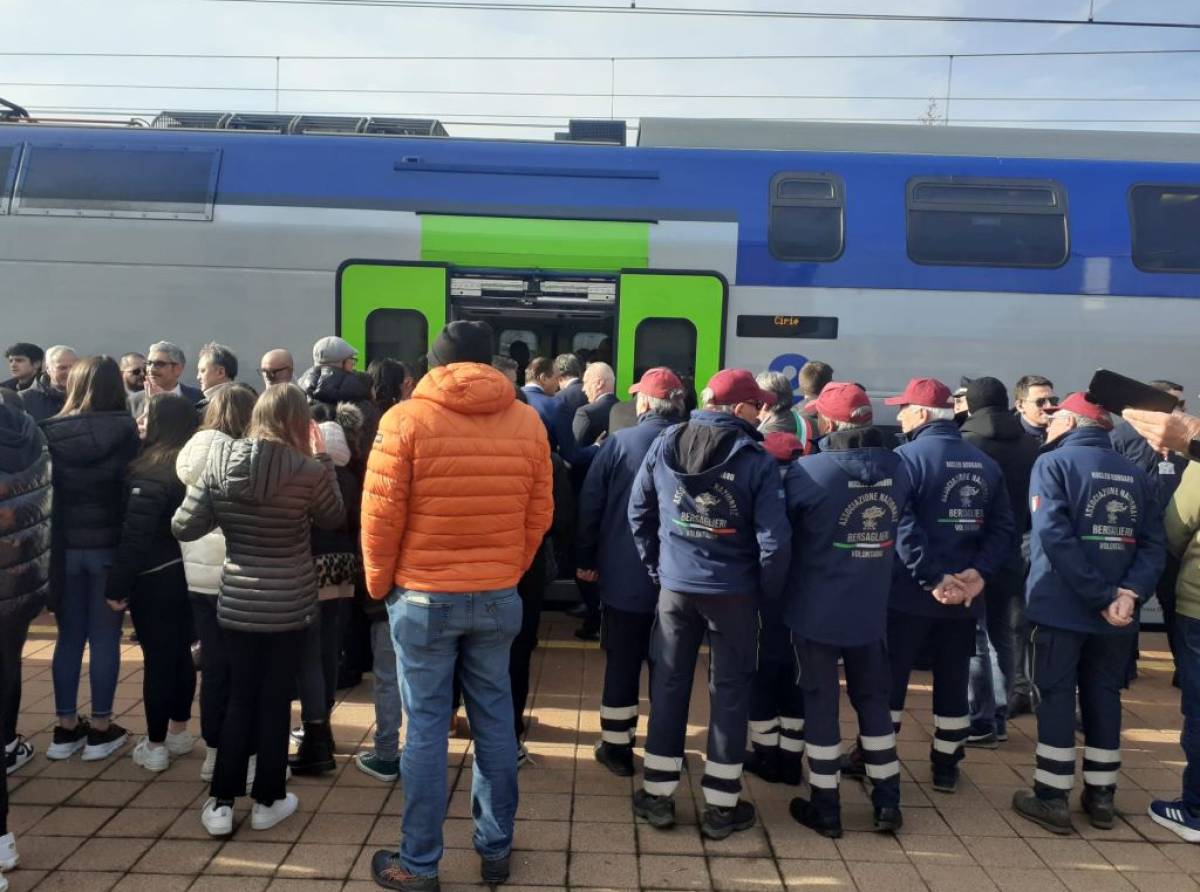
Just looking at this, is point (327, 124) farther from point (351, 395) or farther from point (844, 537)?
point (844, 537)

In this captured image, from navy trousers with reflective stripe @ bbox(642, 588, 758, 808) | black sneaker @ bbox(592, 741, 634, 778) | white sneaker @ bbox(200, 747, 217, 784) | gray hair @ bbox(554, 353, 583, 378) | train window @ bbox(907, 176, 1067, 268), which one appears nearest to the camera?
navy trousers with reflective stripe @ bbox(642, 588, 758, 808)

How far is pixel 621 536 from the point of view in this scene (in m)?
3.94

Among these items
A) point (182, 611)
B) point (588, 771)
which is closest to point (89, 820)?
point (182, 611)

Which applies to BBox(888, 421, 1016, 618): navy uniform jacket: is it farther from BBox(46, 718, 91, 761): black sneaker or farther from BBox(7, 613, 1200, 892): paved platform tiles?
BBox(46, 718, 91, 761): black sneaker

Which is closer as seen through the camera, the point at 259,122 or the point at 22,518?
the point at 22,518

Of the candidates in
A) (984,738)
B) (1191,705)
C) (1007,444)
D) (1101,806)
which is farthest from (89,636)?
(1191,705)

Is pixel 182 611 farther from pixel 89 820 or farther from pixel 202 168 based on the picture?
pixel 202 168

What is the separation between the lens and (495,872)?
10.3ft

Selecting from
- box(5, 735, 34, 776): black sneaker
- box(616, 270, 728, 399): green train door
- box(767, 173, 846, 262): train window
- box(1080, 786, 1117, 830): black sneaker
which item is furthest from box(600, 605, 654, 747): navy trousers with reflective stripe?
box(767, 173, 846, 262): train window

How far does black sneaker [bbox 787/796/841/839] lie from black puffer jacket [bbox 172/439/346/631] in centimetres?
233

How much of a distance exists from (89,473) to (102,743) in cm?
138

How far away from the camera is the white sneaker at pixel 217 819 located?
335 cm

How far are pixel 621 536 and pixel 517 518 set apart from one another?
37.2 inches

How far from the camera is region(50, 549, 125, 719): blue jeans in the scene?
3922mm
